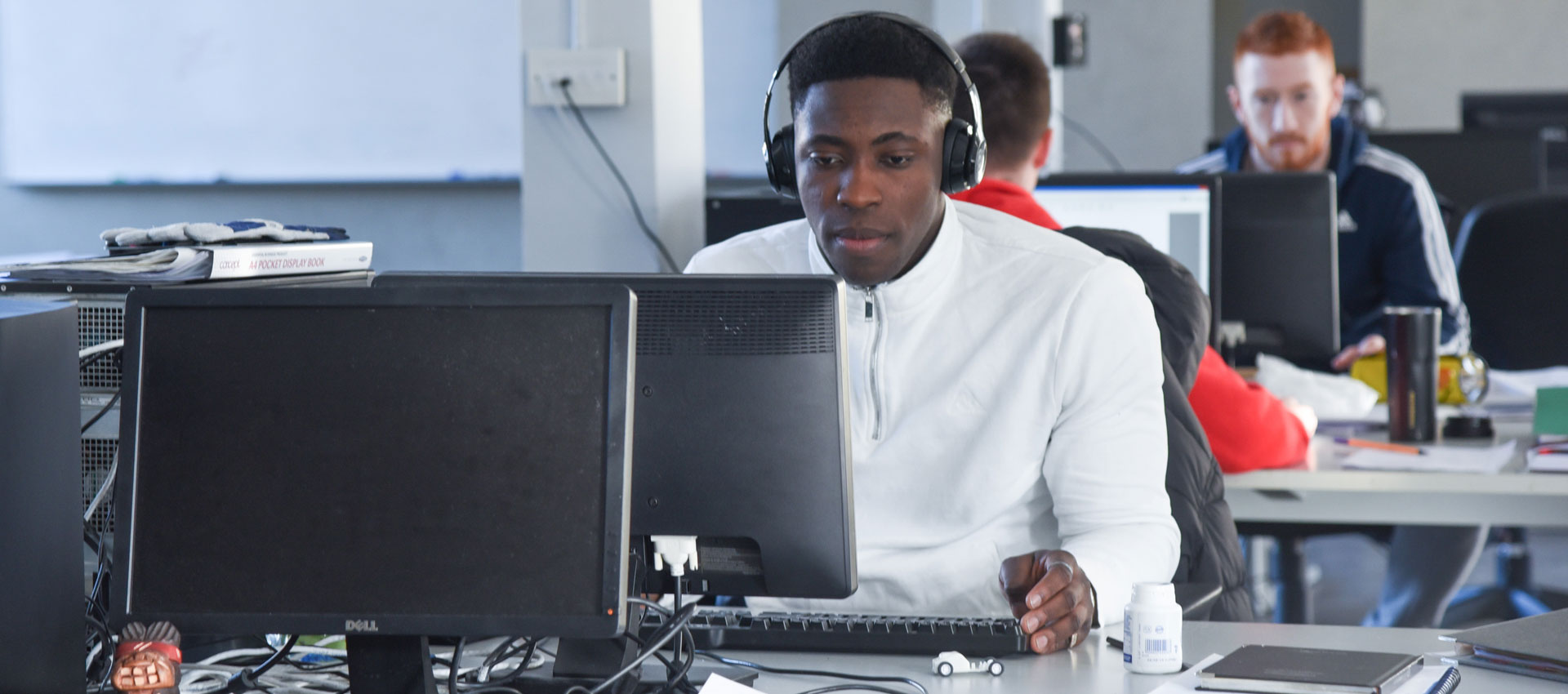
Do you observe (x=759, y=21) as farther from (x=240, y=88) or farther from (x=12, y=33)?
(x=12, y=33)

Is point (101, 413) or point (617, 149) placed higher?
point (617, 149)

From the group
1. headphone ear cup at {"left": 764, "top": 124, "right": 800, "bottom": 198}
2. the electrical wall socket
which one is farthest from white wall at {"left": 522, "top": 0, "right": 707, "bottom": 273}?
headphone ear cup at {"left": 764, "top": 124, "right": 800, "bottom": 198}

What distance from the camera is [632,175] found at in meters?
2.25

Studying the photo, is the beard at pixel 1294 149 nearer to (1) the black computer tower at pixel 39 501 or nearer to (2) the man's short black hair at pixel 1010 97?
(2) the man's short black hair at pixel 1010 97

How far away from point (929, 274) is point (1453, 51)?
5.22 meters

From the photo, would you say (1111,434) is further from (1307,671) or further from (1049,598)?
(1307,671)

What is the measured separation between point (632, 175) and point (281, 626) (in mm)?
1359

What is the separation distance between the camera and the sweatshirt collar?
1.44m

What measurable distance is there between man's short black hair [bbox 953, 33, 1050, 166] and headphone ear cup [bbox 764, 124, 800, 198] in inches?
23.5

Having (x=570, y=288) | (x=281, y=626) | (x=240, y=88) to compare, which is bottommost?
(x=281, y=626)

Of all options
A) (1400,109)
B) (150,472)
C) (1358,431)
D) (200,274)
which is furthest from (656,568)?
(1400,109)

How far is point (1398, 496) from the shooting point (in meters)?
2.10

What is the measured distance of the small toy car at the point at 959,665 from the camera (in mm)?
A: 1149

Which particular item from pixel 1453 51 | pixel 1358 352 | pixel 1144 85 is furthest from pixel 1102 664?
pixel 1453 51
